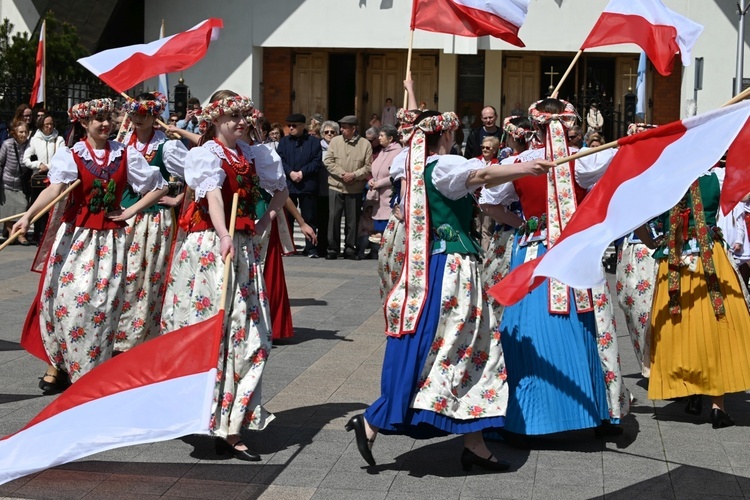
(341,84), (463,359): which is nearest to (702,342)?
(463,359)

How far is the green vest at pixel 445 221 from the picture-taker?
612 cm

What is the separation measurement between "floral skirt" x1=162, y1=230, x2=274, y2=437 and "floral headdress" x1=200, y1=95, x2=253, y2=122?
1.99 ft

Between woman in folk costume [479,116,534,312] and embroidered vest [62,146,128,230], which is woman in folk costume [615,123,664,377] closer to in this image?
woman in folk costume [479,116,534,312]

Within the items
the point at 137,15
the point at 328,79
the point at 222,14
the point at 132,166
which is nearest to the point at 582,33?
the point at 328,79

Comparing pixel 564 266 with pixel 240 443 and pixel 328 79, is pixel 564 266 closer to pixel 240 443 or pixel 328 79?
pixel 240 443

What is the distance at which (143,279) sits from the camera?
9.09m

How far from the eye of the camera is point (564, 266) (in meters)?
5.06

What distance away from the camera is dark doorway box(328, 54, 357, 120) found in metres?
25.5

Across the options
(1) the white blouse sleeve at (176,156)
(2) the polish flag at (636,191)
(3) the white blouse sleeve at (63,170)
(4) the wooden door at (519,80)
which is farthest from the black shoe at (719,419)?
(4) the wooden door at (519,80)

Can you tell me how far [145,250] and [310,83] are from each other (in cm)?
1653

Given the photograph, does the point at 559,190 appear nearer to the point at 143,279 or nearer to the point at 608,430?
→ the point at 608,430

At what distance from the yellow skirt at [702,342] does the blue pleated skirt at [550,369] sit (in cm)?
75

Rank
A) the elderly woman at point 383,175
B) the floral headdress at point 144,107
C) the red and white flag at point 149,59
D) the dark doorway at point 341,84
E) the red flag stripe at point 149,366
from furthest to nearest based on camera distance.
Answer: the dark doorway at point 341,84
the elderly woman at point 383,175
the red and white flag at point 149,59
the floral headdress at point 144,107
the red flag stripe at point 149,366

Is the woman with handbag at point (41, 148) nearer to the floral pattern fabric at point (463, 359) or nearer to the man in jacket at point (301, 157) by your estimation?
the man in jacket at point (301, 157)
